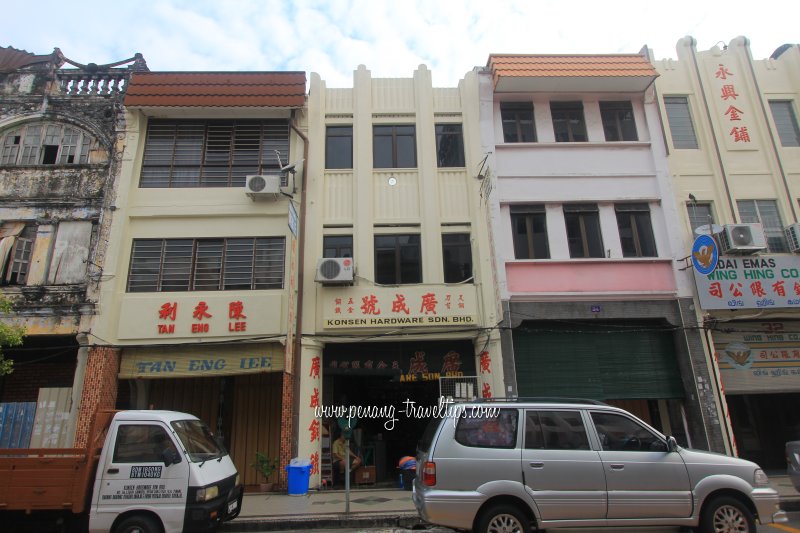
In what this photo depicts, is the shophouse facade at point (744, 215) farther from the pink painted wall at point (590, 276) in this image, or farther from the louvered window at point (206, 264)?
the louvered window at point (206, 264)

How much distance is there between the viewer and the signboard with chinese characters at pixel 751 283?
11.5 m

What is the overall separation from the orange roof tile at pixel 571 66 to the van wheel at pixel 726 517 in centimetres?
1066

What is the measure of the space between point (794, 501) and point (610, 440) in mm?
5379

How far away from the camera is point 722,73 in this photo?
1380 cm

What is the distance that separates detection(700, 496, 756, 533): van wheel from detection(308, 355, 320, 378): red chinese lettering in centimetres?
810

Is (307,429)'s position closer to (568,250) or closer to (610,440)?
(610,440)

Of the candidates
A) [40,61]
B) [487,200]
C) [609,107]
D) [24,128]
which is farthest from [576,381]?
[40,61]

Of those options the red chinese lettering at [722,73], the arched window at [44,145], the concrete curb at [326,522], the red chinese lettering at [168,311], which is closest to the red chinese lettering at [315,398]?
the concrete curb at [326,522]

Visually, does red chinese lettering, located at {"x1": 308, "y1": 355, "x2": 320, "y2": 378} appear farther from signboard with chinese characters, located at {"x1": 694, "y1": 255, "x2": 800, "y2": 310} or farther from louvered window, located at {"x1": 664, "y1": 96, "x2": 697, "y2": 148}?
louvered window, located at {"x1": 664, "y1": 96, "x2": 697, "y2": 148}

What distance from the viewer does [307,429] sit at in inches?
431

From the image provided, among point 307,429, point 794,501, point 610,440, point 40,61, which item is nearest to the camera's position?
point 610,440

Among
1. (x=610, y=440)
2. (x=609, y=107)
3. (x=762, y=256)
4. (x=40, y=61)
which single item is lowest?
(x=610, y=440)

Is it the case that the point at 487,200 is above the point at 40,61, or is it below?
below

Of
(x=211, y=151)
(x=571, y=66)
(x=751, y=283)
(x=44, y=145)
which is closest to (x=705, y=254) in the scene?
(x=751, y=283)
